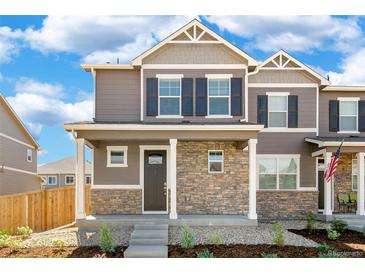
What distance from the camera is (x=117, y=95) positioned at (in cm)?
1758

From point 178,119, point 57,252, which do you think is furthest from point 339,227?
point 57,252

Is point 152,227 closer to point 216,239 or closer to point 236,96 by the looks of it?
point 216,239

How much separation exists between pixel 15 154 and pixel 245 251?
50.2ft

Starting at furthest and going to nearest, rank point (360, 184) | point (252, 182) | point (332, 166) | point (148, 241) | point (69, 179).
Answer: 1. point (69, 179)
2. point (360, 184)
3. point (332, 166)
4. point (252, 182)
5. point (148, 241)

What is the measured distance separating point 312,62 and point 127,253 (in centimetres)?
1087

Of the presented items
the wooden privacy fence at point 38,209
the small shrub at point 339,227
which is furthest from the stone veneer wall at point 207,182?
the wooden privacy fence at point 38,209

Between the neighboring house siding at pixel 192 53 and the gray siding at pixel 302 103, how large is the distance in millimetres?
2225

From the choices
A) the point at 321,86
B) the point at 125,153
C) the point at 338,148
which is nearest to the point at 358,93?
the point at 321,86

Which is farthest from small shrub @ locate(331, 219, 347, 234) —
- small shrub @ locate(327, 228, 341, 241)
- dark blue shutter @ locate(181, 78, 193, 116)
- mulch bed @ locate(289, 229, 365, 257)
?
dark blue shutter @ locate(181, 78, 193, 116)

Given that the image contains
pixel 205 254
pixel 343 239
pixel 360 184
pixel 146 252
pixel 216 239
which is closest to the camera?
pixel 205 254

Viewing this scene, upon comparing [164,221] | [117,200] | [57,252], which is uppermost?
[117,200]

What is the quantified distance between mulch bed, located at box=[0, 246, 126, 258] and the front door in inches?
172

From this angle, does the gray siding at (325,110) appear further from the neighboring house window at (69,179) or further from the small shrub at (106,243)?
the neighboring house window at (69,179)

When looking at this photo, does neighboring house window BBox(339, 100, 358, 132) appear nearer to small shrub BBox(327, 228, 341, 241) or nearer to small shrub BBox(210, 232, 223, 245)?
small shrub BBox(327, 228, 341, 241)
